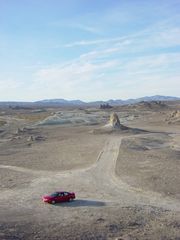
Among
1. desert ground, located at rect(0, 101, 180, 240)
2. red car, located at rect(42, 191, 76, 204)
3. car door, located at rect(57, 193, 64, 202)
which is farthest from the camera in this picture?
car door, located at rect(57, 193, 64, 202)

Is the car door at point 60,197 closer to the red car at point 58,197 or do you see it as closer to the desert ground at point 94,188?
the red car at point 58,197

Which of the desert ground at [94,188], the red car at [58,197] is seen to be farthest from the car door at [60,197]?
the desert ground at [94,188]

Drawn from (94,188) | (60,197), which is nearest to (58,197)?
(60,197)

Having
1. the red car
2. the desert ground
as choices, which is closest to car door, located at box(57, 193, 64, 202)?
the red car

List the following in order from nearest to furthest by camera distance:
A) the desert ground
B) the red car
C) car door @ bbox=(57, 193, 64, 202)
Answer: the desert ground
the red car
car door @ bbox=(57, 193, 64, 202)

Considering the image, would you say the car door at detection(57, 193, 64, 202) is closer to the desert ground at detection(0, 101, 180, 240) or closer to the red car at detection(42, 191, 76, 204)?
the red car at detection(42, 191, 76, 204)

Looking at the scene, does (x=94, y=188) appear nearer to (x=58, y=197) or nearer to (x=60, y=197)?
(x=60, y=197)

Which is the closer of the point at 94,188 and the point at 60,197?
the point at 60,197

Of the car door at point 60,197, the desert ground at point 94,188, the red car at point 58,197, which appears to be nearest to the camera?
the desert ground at point 94,188
